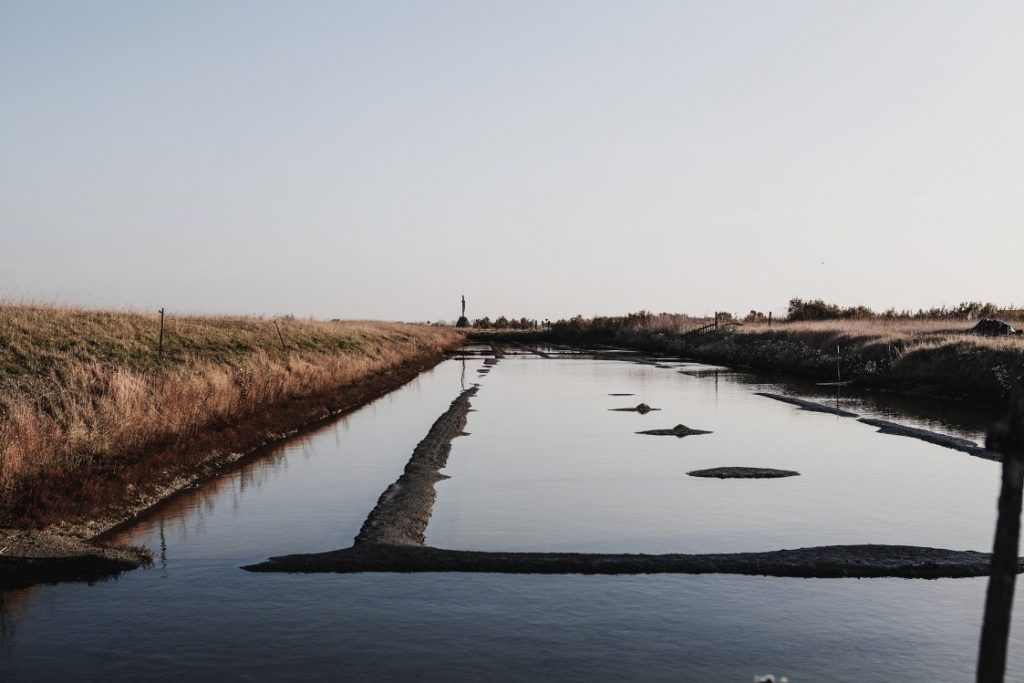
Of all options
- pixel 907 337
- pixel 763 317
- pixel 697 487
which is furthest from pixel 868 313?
pixel 697 487

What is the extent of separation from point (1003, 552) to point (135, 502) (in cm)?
1319

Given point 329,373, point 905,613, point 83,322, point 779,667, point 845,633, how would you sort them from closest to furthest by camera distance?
point 779,667 → point 845,633 → point 905,613 → point 83,322 → point 329,373

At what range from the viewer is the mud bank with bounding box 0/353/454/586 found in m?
10.8

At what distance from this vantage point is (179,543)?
12383 mm

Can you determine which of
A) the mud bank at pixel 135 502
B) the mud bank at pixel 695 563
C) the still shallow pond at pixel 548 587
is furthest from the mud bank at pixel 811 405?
the mud bank at pixel 695 563

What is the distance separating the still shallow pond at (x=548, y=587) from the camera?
26.7 feet

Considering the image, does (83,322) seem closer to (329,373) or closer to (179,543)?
(329,373)

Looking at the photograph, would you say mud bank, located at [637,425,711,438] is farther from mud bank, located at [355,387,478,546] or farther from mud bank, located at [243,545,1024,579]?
mud bank, located at [243,545,1024,579]

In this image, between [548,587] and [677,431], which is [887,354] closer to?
[677,431]

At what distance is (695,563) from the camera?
35.6 ft

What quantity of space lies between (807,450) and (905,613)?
11086mm

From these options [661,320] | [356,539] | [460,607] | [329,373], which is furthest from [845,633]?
[661,320]

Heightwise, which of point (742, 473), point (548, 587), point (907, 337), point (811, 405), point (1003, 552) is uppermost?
point (907, 337)

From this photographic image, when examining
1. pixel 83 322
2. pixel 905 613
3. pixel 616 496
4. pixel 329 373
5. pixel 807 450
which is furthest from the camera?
pixel 329 373
